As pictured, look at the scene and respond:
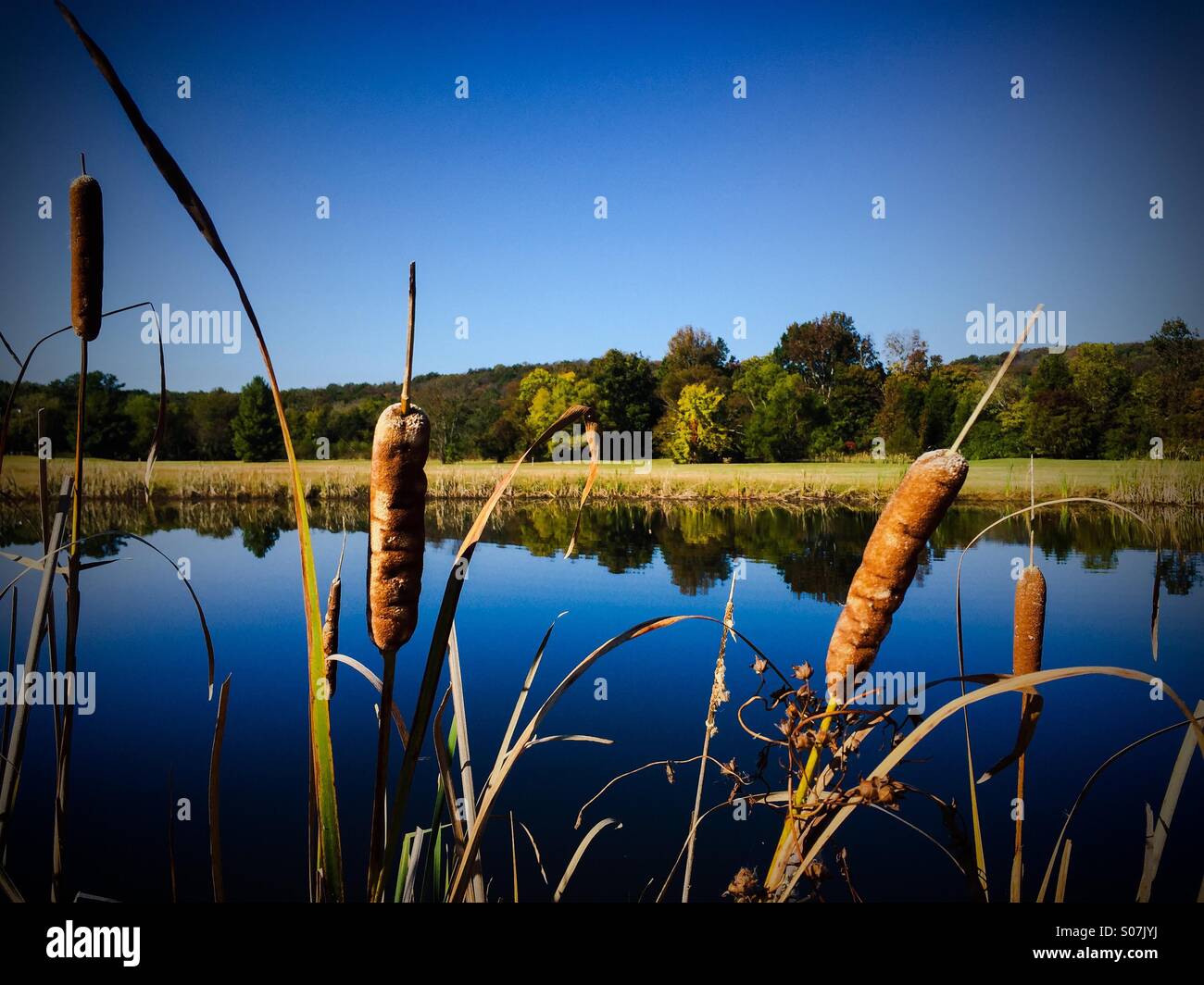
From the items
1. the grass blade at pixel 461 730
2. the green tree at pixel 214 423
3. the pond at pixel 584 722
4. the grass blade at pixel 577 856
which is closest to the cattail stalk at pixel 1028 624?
the grass blade at pixel 577 856

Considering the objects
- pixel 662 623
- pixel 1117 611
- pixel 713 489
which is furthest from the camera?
pixel 713 489

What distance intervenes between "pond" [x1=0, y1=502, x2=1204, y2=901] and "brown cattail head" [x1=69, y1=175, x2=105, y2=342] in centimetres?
Answer: 222

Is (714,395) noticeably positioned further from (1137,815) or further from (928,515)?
(928,515)

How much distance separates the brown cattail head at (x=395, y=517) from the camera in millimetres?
646

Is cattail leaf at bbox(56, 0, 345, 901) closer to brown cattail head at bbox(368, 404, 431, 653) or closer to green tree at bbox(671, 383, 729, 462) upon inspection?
brown cattail head at bbox(368, 404, 431, 653)

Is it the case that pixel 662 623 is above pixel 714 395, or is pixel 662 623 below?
below

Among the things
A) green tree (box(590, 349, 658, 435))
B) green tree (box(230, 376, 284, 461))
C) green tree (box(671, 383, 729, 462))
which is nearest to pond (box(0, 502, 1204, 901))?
green tree (box(230, 376, 284, 461))

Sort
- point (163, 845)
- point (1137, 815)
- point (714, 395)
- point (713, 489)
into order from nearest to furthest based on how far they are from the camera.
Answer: point (163, 845)
point (1137, 815)
point (714, 395)
point (713, 489)

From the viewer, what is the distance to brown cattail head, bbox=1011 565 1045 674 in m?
0.97

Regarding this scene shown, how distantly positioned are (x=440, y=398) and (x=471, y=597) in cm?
139

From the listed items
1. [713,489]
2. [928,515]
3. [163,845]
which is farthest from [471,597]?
[928,515]

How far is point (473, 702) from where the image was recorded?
4.27m

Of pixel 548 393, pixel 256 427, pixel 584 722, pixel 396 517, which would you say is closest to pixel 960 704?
pixel 396 517
